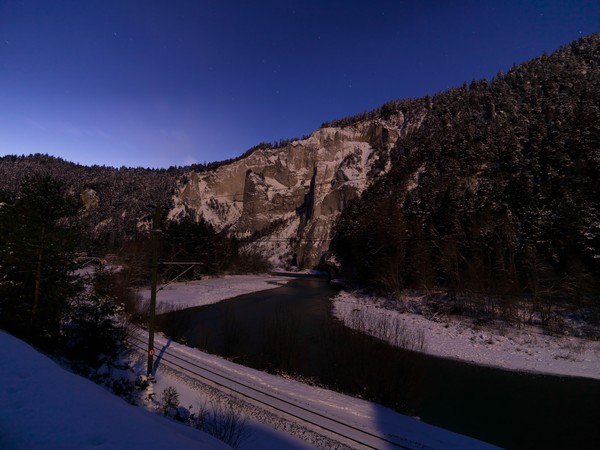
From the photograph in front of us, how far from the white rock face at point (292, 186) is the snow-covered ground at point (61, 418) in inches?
4407

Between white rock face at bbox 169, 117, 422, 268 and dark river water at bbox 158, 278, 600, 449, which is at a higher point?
white rock face at bbox 169, 117, 422, 268

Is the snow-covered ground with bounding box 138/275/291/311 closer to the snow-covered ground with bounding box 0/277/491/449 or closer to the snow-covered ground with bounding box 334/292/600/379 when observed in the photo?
the snow-covered ground with bounding box 334/292/600/379

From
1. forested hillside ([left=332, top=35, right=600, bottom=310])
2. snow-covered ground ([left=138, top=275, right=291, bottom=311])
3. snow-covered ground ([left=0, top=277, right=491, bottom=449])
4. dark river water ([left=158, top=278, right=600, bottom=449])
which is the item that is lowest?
snow-covered ground ([left=138, top=275, right=291, bottom=311])

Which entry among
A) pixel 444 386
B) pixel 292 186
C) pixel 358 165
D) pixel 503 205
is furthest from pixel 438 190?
pixel 292 186

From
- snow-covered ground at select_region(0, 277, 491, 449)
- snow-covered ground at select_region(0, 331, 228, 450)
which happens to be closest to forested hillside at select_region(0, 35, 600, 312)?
snow-covered ground at select_region(0, 277, 491, 449)

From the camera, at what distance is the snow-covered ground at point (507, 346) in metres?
20.5

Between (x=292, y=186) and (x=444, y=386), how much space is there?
5318 inches

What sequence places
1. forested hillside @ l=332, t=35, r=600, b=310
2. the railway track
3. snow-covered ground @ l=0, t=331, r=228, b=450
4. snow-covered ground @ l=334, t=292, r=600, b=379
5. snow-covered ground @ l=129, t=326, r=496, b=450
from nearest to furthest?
snow-covered ground @ l=0, t=331, r=228, b=450, snow-covered ground @ l=129, t=326, r=496, b=450, the railway track, snow-covered ground @ l=334, t=292, r=600, b=379, forested hillside @ l=332, t=35, r=600, b=310

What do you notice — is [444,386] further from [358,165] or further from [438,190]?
[358,165]

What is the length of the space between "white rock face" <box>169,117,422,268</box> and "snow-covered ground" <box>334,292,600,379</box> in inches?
3488

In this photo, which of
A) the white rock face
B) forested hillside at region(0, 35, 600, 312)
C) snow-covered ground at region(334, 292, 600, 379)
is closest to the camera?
snow-covered ground at region(334, 292, 600, 379)

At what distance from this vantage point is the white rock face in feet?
402

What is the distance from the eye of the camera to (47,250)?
15.0m

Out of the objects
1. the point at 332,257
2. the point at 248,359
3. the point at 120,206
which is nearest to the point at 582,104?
the point at 332,257
